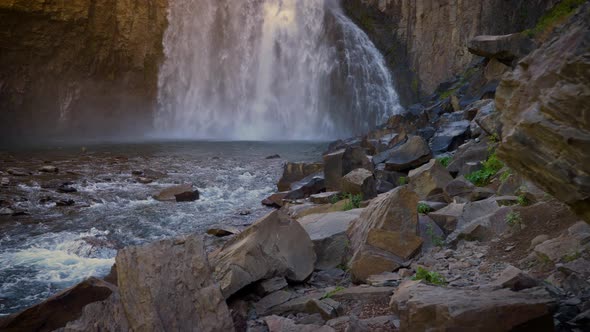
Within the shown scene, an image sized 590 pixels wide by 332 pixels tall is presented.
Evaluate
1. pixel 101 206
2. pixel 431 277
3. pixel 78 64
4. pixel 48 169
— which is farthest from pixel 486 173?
pixel 78 64

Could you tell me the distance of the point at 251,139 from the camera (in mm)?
Answer: 29094

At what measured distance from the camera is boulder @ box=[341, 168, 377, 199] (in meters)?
9.99

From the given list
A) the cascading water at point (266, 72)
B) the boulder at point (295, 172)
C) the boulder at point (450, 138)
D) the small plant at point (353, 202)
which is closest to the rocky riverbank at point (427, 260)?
the small plant at point (353, 202)

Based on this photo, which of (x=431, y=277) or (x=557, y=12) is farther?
(x=557, y=12)

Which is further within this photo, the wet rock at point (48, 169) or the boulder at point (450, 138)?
the wet rock at point (48, 169)

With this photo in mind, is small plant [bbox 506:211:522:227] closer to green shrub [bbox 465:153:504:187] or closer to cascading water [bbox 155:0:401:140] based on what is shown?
green shrub [bbox 465:153:504:187]

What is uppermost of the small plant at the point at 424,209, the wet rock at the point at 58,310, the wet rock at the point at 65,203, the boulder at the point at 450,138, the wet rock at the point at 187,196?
the boulder at the point at 450,138

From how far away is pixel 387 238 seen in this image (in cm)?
609

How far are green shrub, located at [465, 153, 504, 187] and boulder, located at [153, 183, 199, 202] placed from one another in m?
7.19

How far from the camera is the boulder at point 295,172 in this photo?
48.4ft

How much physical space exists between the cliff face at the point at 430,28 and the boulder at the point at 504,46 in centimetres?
1001

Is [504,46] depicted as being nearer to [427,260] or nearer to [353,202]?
[353,202]

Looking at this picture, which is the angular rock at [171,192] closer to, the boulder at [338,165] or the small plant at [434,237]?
the boulder at [338,165]

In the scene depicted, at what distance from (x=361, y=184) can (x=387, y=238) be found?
3934 mm
